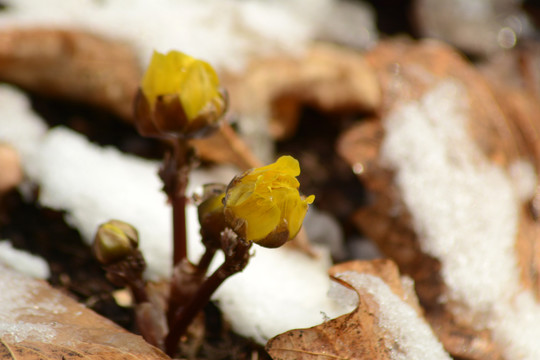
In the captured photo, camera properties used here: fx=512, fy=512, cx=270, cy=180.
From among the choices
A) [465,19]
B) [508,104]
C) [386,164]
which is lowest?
[386,164]

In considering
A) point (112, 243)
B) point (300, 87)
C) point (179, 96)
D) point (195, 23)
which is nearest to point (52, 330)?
point (112, 243)

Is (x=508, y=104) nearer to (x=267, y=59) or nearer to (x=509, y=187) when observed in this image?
(x=509, y=187)

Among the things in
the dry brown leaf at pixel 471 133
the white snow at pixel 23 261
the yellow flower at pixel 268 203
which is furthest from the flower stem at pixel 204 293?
the dry brown leaf at pixel 471 133

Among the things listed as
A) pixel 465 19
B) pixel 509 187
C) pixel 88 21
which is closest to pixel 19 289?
pixel 88 21

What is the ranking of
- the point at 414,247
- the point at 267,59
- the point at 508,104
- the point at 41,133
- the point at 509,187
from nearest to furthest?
the point at 414,247, the point at 41,133, the point at 509,187, the point at 267,59, the point at 508,104

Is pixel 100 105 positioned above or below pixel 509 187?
below

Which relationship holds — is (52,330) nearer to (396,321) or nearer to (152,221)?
(152,221)

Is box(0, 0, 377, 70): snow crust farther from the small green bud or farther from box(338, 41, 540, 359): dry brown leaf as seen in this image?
the small green bud
